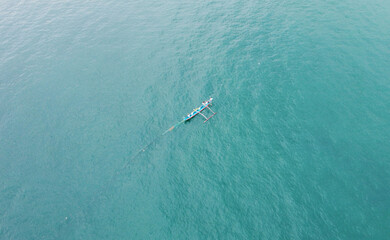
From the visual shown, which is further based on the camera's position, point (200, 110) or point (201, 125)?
point (200, 110)

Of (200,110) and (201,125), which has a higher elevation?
(200,110)

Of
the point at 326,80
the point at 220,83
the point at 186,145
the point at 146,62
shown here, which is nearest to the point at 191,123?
the point at 186,145

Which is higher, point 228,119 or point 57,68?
point 57,68

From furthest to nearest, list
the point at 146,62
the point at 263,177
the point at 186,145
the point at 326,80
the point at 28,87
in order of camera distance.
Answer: the point at 146,62
the point at 28,87
the point at 326,80
the point at 186,145
the point at 263,177

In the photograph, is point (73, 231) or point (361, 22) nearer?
point (73, 231)

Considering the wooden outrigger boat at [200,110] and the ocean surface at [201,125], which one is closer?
the ocean surface at [201,125]

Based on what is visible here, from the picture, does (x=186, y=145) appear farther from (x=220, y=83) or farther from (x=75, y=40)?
(x=75, y=40)

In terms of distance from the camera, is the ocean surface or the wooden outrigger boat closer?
the ocean surface

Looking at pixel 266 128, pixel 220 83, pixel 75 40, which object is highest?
pixel 75 40
